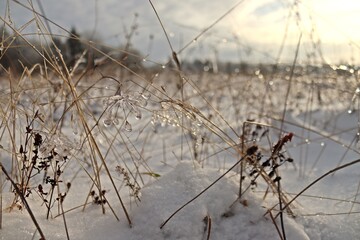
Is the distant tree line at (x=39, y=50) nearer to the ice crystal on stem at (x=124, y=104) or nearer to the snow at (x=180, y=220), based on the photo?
the ice crystal on stem at (x=124, y=104)

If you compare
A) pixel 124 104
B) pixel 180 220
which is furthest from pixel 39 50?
pixel 180 220

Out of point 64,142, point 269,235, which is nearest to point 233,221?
point 269,235

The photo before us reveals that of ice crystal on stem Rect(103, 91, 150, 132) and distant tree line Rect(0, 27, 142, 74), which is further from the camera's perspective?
distant tree line Rect(0, 27, 142, 74)

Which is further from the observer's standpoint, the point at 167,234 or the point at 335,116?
the point at 335,116

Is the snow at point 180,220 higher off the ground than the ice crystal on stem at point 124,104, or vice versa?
the ice crystal on stem at point 124,104

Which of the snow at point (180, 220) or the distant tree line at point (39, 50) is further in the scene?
the distant tree line at point (39, 50)

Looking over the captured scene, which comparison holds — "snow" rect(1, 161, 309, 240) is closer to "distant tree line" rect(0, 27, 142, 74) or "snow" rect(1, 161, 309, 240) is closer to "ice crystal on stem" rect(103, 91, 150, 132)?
"ice crystal on stem" rect(103, 91, 150, 132)

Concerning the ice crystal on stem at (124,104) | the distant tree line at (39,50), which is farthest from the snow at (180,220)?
the distant tree line at (39,50)

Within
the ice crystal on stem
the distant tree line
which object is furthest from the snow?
the distant tree line

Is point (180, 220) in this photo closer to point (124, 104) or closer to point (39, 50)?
point (124, 104)

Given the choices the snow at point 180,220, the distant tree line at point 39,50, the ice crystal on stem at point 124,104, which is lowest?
the snow at point 180,220

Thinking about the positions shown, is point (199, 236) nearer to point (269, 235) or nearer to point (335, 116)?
point (269, 235)
